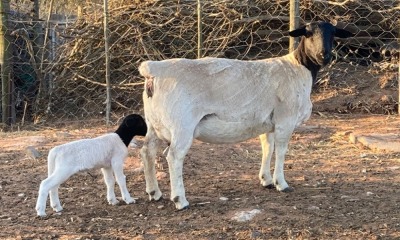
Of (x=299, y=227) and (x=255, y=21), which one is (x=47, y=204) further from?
(x=255, y=21)

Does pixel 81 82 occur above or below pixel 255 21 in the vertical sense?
below

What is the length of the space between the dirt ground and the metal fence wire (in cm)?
300

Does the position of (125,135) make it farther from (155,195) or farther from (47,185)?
(47,185)

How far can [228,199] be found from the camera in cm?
518

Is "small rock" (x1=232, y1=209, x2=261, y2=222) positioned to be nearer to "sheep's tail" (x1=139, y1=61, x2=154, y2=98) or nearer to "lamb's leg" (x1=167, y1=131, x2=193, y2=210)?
"lamb's leg" (x1=167, y1=131, x2=193, y2=210)

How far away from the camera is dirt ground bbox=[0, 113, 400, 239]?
4.33 metres

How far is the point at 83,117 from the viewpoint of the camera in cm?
1088

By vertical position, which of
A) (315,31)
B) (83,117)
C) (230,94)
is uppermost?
(315,31)

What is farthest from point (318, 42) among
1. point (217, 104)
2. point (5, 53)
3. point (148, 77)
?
point (5, 53)

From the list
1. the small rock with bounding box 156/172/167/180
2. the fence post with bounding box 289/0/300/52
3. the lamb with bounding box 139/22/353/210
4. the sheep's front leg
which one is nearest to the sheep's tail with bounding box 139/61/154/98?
the lamb with bounding box 139/22/353/210

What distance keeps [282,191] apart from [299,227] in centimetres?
110

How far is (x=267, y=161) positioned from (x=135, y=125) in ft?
4.27

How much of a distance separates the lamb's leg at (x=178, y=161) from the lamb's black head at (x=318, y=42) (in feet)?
4.74

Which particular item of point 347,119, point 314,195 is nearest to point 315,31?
point 314,195
